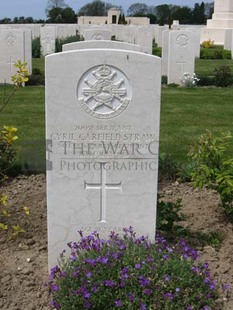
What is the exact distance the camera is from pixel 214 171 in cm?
456

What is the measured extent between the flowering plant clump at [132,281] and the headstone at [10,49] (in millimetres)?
10825

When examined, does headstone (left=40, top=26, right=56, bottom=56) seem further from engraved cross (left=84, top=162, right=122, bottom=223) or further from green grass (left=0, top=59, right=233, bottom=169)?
engraved cross (left=84, top=162, right=122, bottom=223)

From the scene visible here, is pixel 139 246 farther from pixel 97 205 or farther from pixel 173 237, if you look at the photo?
pixel 173 237

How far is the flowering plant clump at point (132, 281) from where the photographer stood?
3.24 metres

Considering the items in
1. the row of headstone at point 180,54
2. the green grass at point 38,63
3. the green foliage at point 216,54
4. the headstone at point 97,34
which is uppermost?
the headstone at point 97,34

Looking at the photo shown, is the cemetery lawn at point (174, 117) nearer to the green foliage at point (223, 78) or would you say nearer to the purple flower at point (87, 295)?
the green foliage at point (223, 78)

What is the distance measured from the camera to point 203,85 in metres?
14.1

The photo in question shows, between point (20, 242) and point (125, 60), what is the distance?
65.6 inches

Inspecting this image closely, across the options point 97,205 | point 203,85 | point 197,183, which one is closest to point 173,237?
point 197,183

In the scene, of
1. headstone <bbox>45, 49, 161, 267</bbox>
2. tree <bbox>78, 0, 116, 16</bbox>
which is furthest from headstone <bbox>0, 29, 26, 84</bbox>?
tree <bbox>78, 0, 116, 16</bbox>

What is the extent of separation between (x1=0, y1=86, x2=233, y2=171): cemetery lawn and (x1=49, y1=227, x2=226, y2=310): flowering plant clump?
9.19ft

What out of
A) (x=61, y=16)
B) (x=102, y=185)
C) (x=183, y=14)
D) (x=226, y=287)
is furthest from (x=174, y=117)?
(x=183, y=14)

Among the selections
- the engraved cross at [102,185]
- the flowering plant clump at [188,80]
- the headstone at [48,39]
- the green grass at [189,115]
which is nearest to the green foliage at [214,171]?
the engraved cross at [102,185]

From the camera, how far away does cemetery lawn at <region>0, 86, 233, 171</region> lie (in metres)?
A: 7.37
